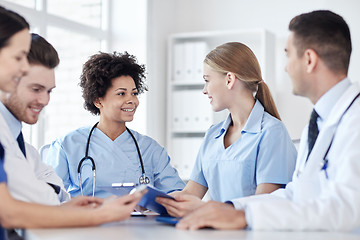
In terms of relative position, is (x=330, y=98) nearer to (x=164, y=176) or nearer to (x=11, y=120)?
(x=11, y=120)

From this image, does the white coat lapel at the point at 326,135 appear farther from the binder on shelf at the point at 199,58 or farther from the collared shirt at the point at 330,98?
the binder on shelf at the point at 199,58

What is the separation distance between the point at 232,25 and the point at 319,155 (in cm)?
359

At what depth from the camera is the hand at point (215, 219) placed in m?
1.50

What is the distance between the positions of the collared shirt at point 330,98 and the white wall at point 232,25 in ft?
9.45

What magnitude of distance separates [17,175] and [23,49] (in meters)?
0.38

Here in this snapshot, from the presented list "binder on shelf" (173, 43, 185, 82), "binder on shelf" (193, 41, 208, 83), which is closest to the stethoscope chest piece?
"binder on shelf" (193, 41, 208, 83)

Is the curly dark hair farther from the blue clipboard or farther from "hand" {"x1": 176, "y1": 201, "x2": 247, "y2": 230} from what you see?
"hand" {"x1": 176, "y1": 201, "x2": 247, "y2": 230}

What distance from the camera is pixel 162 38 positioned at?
16.5 ft

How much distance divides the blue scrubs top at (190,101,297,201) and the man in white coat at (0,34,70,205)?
2.28 ft

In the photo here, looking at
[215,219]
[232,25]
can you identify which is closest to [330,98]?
[215,219]

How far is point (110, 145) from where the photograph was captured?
2.74 meters

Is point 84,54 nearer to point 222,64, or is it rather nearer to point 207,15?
point 207,15

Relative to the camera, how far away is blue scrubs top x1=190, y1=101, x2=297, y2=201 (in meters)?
2.19

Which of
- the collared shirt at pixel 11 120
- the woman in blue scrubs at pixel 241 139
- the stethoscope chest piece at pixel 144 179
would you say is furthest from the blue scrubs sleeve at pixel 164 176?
the collared shirt at pixel 11 120
